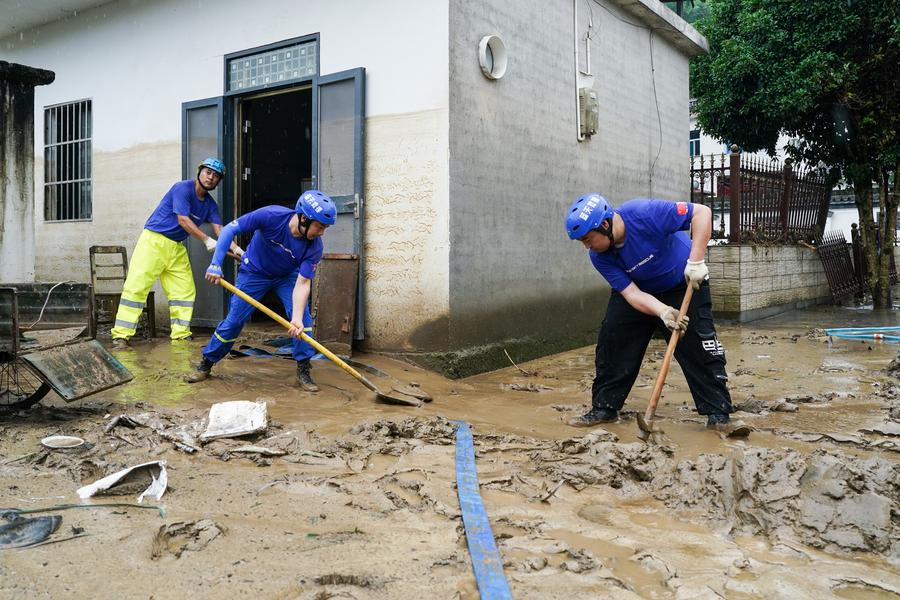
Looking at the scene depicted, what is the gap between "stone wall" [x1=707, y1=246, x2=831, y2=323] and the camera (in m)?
11.0

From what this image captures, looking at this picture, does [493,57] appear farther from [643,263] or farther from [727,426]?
[727,426]

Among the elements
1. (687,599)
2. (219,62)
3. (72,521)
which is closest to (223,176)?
(219,62)

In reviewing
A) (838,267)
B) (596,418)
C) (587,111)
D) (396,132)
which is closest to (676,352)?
(596,418)

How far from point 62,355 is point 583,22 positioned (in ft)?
22.2

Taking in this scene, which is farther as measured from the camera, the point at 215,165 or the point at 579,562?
the point at 215,165

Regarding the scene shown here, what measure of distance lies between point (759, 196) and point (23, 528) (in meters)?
11.7

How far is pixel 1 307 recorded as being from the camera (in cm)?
434

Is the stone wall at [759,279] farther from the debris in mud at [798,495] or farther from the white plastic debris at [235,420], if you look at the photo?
the white plastic debris at [235,420]

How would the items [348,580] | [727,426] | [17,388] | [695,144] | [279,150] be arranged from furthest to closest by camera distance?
[695,144] → [279,150] → [17,388] → [727,426] → [348,580]

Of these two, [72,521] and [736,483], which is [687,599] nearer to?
Answer: [736,483]

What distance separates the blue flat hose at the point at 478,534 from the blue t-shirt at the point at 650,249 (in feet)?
5.08

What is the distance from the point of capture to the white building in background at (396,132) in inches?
255

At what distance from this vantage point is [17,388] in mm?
5109

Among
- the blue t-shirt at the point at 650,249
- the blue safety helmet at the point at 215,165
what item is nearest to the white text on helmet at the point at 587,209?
the blue t-shirt at the point at 650,249
